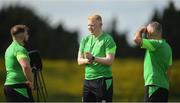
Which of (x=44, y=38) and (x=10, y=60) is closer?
(x=10, y=60)

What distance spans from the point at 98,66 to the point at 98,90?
291 millimetres

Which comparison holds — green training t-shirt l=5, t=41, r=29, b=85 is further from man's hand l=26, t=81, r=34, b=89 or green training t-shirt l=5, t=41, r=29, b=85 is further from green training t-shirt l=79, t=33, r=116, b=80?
green training t-shirt l=79, t=33, r=116, b=80

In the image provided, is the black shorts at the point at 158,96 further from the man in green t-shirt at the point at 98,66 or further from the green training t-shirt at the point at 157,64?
the man in green t-shirt at the point at 98,66

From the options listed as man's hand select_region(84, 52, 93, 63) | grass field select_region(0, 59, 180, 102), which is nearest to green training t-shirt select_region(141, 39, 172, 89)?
man's hand select_region(84, 52, 93, 63)

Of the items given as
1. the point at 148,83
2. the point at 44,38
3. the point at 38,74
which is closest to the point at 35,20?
the point at 44,38

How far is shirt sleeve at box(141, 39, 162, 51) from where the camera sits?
25.1ft

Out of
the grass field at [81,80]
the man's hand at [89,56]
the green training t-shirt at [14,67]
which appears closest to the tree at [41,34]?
the grass field at [81,80]

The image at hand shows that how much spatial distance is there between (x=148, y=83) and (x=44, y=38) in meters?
8.54

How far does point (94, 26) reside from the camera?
8023 millimetres

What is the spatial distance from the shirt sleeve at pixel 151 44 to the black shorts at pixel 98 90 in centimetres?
67

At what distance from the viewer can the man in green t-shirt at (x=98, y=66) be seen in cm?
800

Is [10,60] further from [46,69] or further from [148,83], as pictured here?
[46,69]

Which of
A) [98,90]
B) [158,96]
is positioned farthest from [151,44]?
[98,90]

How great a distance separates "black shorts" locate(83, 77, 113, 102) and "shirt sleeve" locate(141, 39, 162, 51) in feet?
2.20
